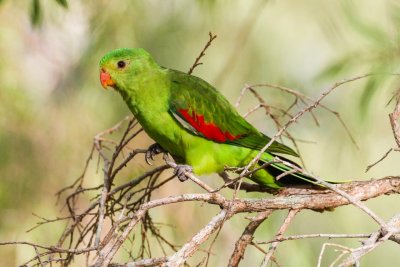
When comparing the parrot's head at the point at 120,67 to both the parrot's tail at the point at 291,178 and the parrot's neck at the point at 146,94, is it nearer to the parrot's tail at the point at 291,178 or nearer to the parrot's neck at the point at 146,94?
the parrot's neck at the point at 146,94

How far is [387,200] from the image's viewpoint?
3.59m

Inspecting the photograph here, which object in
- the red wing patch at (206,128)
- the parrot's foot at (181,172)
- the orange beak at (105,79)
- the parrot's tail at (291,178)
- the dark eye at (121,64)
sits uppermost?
the dark eye at (121,64)

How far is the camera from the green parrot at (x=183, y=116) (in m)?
2.83

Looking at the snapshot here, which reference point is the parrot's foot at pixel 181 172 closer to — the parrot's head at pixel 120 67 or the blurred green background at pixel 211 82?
the parrot's head at pixel 120 67

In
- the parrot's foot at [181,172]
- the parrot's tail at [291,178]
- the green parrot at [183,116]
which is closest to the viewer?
the parrot's tail at [291,178]

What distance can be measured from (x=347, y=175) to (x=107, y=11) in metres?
1.47

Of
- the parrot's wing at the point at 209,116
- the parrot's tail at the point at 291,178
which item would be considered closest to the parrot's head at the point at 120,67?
the parrot's wing at the point at 209,116

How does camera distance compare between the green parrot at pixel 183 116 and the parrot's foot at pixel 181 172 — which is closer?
the parrot's foot at pixel 181 172

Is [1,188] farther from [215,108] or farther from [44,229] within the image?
[215,108]

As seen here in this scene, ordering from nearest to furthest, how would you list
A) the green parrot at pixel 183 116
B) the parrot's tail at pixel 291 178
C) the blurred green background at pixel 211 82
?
the parrot's tail at pixel 291 178 → the green parrot at pixel 183 116 → the blurred green background at pixel 211 82

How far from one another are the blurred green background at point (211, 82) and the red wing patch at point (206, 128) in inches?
18.6

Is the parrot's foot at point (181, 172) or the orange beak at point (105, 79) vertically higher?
the orange beak at point (105, 79)

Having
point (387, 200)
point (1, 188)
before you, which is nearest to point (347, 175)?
point (387, 200)

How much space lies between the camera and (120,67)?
9.46 ft
